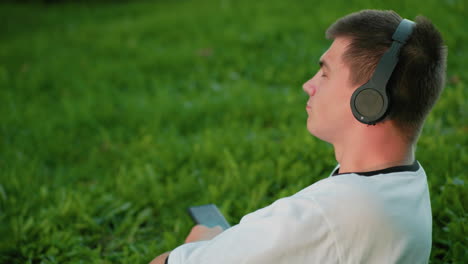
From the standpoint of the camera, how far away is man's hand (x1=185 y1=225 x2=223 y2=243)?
2076 millimetres

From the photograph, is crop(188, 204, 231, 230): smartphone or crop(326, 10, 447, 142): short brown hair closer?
crop(326, 10, 447, 142): short brown hair

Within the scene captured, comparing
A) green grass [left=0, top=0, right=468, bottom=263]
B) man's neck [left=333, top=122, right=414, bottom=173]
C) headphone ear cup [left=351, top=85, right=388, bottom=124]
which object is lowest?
green grass [left=0, top=0, right=468, bottom=263]

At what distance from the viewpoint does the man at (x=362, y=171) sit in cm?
129

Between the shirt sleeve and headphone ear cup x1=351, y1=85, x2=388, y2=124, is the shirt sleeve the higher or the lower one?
the lower one

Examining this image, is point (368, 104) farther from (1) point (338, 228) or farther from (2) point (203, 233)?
(2) point (203, 233)

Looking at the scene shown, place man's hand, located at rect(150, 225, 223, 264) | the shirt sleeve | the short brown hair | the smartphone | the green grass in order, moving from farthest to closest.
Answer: the green grass < the smartphone < man's hand, located at rect(150, 225, 223, 264) < the short brown hair < the shirt sleeve

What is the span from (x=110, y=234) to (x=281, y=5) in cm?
499

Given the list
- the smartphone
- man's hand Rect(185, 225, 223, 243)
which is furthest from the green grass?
man's hand Rect(185, 225, 223, 243)

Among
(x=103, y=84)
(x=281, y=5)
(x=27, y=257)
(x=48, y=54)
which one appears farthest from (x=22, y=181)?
(x=281, y=5)

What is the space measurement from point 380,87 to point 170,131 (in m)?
2.85

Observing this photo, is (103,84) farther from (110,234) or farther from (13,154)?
(110,234)

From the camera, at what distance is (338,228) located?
128 centimetres

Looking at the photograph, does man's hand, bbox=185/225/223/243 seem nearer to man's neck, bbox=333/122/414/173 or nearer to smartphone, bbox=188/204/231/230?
smartphone, bbox=188/204/231/230

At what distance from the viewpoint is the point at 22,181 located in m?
3.35
